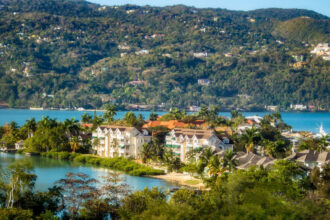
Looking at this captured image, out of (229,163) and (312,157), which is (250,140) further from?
(229,163)

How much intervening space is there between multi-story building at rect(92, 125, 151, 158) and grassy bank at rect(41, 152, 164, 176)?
9.36ft

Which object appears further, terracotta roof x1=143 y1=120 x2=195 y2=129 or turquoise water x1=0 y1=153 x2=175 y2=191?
terracotta roof x1=143 y1=120 x2=195 y2=129

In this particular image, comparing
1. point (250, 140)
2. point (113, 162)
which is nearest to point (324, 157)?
point (250, 140)

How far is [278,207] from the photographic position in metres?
31.7

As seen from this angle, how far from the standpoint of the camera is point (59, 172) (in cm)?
5962

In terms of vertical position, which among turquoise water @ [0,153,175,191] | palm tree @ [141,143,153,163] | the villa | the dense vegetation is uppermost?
the dense vegetation

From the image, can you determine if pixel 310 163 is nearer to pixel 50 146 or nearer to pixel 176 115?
pixel 50 146

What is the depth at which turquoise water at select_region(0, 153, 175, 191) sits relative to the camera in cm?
5130

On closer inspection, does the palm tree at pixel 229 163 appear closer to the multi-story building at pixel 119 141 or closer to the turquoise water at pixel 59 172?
the turquoise water at pixel 59 172

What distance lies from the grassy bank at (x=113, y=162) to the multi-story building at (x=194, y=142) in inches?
255

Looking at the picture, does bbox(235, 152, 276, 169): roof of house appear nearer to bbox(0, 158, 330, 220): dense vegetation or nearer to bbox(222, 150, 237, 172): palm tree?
bbox(222, 150, 237, 172): palm tree

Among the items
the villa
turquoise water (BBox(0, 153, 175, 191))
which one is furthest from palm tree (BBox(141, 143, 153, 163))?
the villa

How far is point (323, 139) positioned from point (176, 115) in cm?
3646

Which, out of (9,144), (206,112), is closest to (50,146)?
(9,144)
